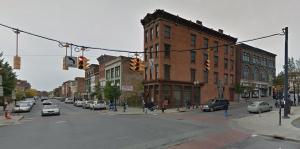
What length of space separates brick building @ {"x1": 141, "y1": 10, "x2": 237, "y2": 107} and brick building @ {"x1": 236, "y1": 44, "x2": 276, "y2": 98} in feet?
40.9

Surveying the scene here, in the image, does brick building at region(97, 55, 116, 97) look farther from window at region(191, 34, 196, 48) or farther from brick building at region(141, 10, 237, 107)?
window at region(191, 34, 196, 48)

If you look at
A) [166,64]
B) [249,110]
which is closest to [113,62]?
[166,64]

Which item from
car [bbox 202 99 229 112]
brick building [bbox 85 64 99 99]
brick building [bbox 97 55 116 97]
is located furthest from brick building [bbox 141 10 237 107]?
brick building [bbox 85 64 99 99]

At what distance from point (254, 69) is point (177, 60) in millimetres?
34557

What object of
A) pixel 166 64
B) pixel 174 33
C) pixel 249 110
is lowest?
pixel 249 110

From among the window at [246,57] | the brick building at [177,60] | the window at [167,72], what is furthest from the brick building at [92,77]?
the window at [167,72]

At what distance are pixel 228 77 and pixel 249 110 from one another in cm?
2544

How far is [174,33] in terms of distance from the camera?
45125 mm

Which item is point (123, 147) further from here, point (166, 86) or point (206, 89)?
point (206, 89)

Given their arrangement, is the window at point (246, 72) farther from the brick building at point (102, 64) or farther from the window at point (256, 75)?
the brick building at point (102, 64)

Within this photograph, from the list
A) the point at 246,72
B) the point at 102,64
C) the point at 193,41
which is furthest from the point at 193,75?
the point at 102,64

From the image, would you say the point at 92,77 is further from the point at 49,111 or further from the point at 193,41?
the point at 49,111

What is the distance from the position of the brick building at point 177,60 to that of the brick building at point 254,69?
12.5m

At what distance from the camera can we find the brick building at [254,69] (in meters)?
65.3
